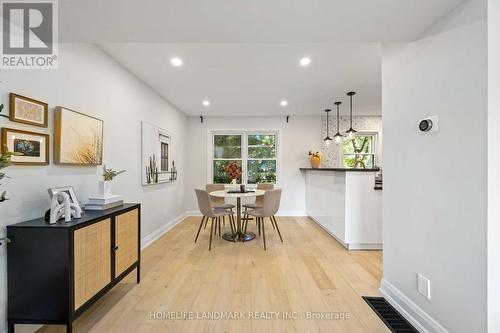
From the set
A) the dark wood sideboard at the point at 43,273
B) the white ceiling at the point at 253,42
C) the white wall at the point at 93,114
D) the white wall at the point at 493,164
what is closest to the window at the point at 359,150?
the white ceiling at the point at 253,42

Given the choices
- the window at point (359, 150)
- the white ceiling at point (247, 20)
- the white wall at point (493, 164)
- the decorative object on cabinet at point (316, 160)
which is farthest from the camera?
the window at point (359, 150)

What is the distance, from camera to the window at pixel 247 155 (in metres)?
5.64

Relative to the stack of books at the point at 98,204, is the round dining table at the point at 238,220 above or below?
below

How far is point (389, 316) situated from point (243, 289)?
127cm

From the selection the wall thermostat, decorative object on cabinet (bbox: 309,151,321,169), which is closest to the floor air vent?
the wall thermostat

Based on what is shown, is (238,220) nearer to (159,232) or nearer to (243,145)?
(159,232)

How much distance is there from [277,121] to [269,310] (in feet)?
14.3

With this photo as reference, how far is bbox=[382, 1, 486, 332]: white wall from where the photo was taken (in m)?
1.27

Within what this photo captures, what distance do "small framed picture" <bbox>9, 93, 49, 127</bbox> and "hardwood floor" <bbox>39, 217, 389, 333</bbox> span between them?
5.13ft

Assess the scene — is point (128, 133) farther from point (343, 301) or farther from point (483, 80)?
point (483, 80)

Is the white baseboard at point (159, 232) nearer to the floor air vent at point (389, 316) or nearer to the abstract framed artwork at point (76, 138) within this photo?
the abstract framed artwork at point (76, 138)

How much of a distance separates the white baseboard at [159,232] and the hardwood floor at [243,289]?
10 cm

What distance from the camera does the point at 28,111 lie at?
1.65 m

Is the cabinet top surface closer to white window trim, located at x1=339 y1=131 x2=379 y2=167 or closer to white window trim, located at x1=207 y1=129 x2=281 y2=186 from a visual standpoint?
white window trim, located at x1=207 y1=129 x2=281 y2=186
